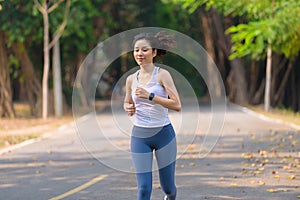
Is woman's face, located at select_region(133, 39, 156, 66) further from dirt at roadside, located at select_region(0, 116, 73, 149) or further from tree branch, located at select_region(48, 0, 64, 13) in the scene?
tree branch, located at select_region(48, 0, 64, 13)

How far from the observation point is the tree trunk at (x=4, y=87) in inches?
1101

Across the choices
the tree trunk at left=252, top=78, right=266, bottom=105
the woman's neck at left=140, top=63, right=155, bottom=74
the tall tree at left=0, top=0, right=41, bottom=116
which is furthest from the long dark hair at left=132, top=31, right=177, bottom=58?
the tree trunk at left=252, top=78, right=266, bottom=105

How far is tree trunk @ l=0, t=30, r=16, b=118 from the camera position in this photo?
91.8 ft

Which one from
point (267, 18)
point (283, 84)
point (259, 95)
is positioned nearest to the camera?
point (267, 18)

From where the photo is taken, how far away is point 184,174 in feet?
37.2

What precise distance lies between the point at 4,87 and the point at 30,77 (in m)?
1.64

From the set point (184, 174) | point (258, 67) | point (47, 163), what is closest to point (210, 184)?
point (184, 174)

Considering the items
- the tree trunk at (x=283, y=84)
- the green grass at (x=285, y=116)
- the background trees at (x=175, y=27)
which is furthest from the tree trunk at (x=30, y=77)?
the tree trunk at (x=283, y=84)

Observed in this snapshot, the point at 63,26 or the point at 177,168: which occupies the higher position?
the point at 63,26

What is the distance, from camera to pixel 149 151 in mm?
6641

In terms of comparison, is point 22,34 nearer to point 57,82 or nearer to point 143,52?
point 57,82

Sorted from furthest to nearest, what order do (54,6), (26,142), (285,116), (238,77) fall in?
1. (238,77)
2. (285,116)
3. (54,6)
4. (26,142)

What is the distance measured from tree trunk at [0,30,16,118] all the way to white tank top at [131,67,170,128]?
22088 millimetres

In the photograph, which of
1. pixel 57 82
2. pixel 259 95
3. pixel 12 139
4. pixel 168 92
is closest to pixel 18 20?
pixel 57 82
